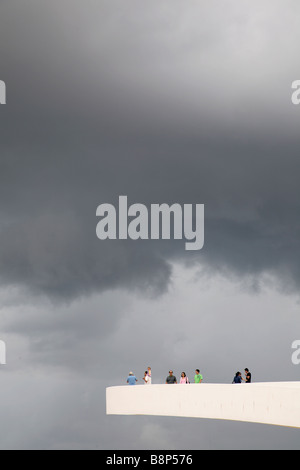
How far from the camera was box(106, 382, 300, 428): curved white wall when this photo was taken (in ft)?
121

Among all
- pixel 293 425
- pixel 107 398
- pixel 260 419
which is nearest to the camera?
pixel 293 425

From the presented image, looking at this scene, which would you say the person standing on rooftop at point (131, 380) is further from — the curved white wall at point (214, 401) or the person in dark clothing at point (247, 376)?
the person in dark clothing at point (247, 376)

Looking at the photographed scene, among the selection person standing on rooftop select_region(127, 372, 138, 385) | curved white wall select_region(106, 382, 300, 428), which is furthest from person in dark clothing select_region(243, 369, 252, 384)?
person standing on rooftop select_region(127, 372, 138, 385)

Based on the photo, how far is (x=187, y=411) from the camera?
44.5m

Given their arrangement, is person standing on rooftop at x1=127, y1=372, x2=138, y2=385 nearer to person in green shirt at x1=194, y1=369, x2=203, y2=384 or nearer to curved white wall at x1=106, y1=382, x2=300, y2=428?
curved white wall at x1=106, y1=382, x2=300, y2=428

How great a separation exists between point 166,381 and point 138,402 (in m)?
2.44

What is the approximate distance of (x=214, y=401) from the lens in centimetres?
4212

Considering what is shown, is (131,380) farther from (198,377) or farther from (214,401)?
(214,401)

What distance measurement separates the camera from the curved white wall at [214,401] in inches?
1447

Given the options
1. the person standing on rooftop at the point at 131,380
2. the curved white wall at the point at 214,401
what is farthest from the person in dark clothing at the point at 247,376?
the person standing on rooftop at the point at 131,380
